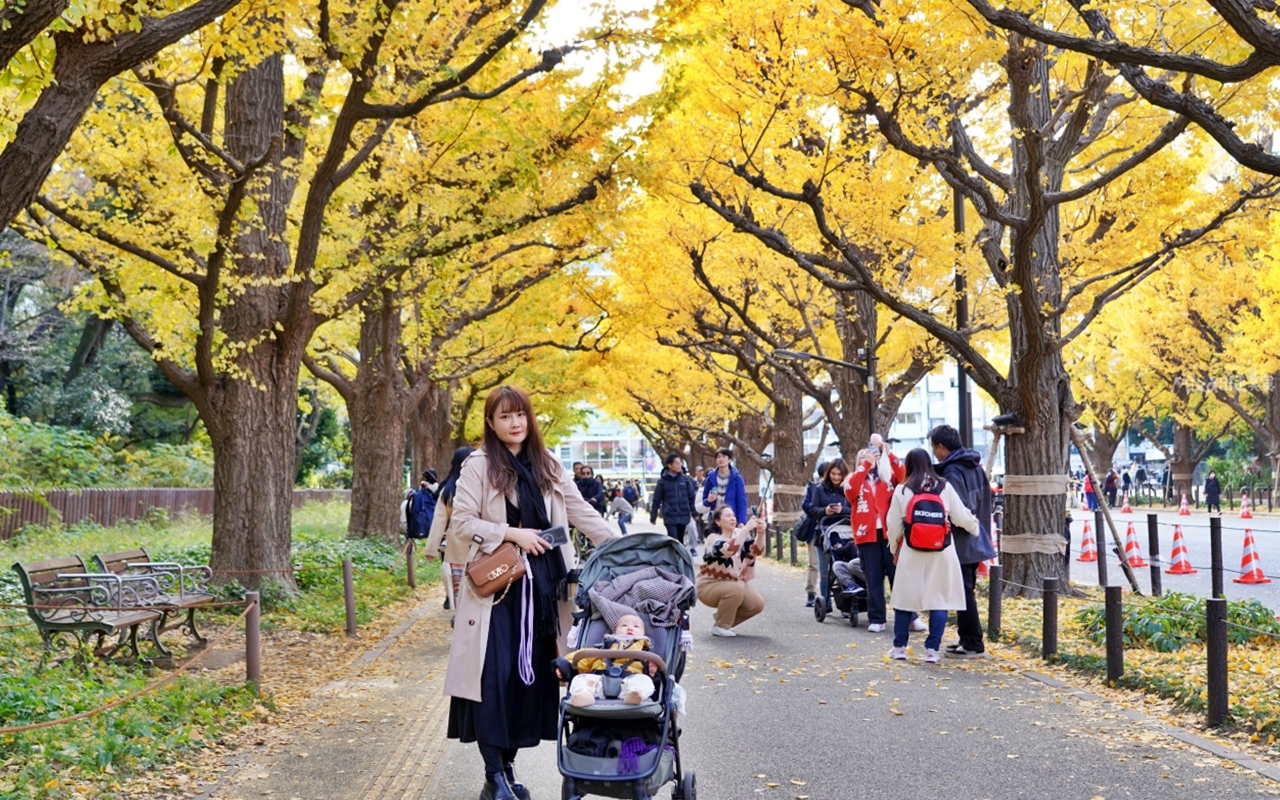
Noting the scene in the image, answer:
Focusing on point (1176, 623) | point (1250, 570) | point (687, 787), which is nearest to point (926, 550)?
point (1176, 623)

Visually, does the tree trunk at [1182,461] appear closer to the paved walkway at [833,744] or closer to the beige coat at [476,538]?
the paved walkway at [833,744]

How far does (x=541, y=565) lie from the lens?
5430 millimetres

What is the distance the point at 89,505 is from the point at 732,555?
1632cm

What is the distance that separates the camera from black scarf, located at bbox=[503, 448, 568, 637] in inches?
212

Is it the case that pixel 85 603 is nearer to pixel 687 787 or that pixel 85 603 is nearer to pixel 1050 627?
pixel 687 787

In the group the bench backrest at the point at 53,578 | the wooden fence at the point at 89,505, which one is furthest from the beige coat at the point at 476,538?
the wooden fence at the point at 89,505

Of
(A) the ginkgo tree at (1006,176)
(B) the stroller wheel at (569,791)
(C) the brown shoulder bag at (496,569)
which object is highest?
(A) the ginkgo tree at (1006,176)

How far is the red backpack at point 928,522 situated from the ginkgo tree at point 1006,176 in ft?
9.98

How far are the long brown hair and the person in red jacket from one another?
20.4 feet

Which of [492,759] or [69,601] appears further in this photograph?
[69,601]

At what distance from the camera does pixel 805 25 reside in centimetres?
1141

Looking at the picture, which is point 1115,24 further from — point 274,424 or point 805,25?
point 274,424

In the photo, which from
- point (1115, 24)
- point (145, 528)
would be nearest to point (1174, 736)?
point (1115, 24)

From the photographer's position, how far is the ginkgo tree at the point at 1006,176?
10836mm
